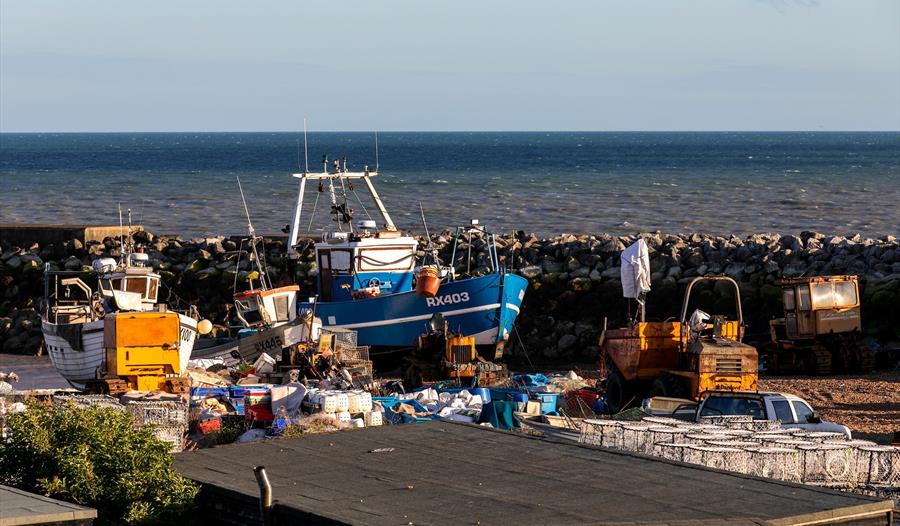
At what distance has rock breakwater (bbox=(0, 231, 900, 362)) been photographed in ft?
113

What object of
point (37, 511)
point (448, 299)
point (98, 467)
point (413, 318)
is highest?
point (37, 511)

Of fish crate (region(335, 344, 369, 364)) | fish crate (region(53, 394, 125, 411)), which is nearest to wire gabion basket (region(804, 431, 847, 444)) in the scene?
fish crate (region(53, 394, 125, 411))

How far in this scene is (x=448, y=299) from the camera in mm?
31828

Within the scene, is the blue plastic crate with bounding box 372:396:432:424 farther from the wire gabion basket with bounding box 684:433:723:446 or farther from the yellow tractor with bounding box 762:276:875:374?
the yellow tractor with bounding box 762:276:875:374

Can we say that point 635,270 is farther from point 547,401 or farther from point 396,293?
point 396,293

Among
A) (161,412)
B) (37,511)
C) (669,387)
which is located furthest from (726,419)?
(37,511)

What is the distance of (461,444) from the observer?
15023 millimetres

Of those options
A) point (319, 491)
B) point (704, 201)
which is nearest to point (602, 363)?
point (319, 491)

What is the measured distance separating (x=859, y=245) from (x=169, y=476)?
29508mm

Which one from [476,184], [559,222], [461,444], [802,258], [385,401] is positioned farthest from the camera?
→ [476,184]

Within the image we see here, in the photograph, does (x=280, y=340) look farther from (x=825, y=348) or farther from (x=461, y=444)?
(x=461, y=444)

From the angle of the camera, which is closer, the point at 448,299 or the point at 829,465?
the point at 829,465

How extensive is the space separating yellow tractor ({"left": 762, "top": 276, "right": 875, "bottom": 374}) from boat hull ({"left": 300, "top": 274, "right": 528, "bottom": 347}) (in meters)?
6.18

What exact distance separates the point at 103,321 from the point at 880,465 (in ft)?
46.4
